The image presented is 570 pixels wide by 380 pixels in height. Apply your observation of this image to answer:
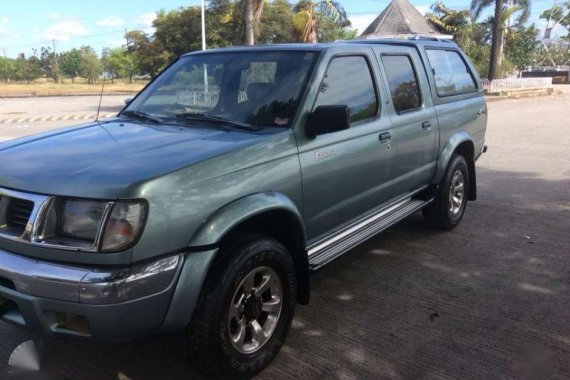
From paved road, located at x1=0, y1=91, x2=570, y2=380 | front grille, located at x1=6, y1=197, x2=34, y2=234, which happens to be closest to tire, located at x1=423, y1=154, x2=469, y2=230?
paved road, located at x1=0, y1=91, x2=570, y2=380

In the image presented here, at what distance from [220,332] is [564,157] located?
9096 mm

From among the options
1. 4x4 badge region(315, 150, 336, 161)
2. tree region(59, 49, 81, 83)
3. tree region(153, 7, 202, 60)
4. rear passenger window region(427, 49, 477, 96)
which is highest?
tree region(59, 49, 81, 83)

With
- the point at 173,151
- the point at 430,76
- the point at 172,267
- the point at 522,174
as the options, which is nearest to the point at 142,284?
the point at 172,267

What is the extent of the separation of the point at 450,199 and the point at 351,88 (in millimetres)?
2186

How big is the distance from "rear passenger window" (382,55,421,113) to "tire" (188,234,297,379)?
199 cm

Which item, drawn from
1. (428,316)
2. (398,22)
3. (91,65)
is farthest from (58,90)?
(428,316)

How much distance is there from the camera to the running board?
350 cm

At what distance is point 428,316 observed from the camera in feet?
12.0

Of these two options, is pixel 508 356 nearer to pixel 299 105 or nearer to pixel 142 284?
pixel 299 105

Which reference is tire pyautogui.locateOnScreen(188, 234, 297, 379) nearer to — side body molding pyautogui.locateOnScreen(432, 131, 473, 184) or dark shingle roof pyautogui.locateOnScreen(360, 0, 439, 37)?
side body molding pyautogui.locateOnScreen(432, 131, 473, 184)

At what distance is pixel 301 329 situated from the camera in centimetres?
352

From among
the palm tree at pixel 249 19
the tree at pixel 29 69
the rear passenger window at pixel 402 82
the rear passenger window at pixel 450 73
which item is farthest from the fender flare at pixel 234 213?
the tree at pixel 29 69

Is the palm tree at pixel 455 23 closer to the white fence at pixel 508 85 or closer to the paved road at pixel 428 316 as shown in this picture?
the white fence at pixel 508 85

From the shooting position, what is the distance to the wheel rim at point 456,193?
215 inches
